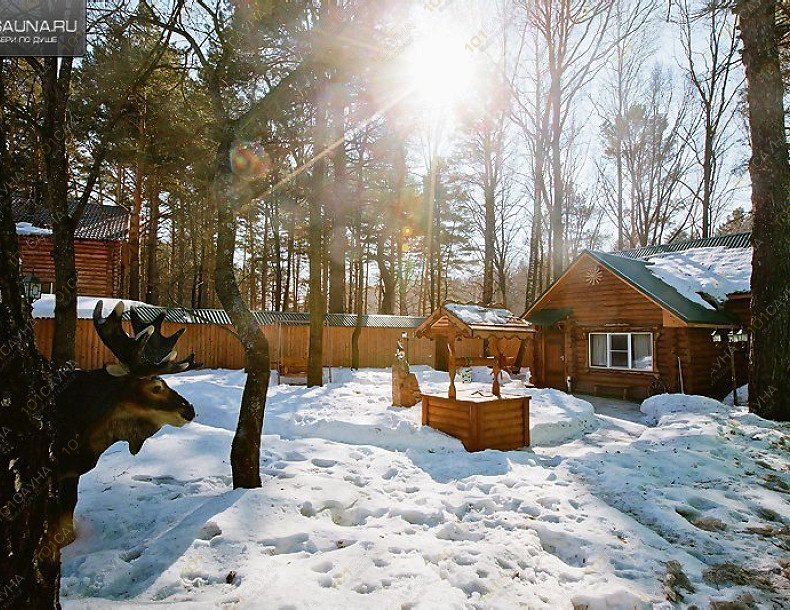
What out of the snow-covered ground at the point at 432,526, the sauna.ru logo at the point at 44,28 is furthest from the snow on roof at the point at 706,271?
the sauna.ru logo at the point at 44,28

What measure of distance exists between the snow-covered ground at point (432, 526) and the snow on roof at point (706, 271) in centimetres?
780

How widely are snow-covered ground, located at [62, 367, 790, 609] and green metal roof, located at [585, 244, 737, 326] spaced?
572 cm

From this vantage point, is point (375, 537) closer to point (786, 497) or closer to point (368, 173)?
point (786, 497)

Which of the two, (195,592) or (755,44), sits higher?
(755,44)

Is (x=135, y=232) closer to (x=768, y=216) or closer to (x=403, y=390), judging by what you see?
(x=403, y=390)

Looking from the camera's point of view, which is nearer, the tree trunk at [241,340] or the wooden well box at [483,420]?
the tree trunk at [241,340]

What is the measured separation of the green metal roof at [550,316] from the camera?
52.9 ft

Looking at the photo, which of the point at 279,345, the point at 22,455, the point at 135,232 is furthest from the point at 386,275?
the point at 22,455

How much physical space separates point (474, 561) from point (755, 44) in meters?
11.9

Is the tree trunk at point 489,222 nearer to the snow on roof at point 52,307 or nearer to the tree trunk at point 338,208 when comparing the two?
the tree trunk at point 338,208

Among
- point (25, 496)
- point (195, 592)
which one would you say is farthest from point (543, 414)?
point (25, 496)

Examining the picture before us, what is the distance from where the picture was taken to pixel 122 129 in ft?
45.9

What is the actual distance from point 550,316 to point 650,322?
3429mm

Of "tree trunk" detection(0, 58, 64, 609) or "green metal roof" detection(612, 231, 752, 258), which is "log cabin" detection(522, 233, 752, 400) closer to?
"green metal roof" detection(612, 231, 752, 258)
